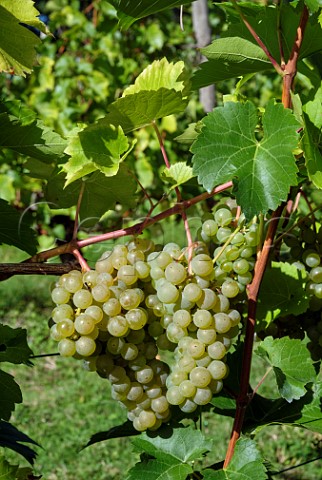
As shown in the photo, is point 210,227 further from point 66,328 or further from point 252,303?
point 66,328

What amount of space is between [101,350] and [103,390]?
242 centimetres

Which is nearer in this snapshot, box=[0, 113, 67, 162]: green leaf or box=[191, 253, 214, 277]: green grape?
box=[191, 253, 214, 277]: green grape

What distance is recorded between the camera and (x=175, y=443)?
36.7 inches

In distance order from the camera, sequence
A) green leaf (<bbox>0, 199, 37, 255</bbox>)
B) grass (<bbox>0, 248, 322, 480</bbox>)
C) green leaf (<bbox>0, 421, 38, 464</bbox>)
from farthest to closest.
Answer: grass (<bbox>0, 248, 322, 480</bbox>)
green leaf (<bbox>0, 421, 38, 464</bbox>)
green leaf (<bbox>0, 199, 37, 255</bbox>)

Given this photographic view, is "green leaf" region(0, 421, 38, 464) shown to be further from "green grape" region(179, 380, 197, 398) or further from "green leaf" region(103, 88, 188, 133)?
"green leaf" region(103, 88, 188, 133)

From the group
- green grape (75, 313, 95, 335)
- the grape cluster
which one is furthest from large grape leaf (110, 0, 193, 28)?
green grape (75, 313, 95, 335)

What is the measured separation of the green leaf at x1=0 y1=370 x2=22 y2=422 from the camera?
1000 mm

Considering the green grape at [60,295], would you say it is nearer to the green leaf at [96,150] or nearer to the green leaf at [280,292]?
the green leaf at [96,150]

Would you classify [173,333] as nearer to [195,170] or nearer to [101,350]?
[101,350]

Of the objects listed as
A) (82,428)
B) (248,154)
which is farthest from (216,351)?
(82,428)

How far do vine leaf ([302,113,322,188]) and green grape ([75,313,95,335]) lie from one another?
320 millimetres

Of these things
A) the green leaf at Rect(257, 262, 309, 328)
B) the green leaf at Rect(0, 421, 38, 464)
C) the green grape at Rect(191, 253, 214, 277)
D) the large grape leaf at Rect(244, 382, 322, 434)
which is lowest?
the green leaf at Rect(0, 421, 38, 464)

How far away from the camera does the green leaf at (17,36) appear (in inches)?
31.8

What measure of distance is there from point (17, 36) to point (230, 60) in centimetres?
33
